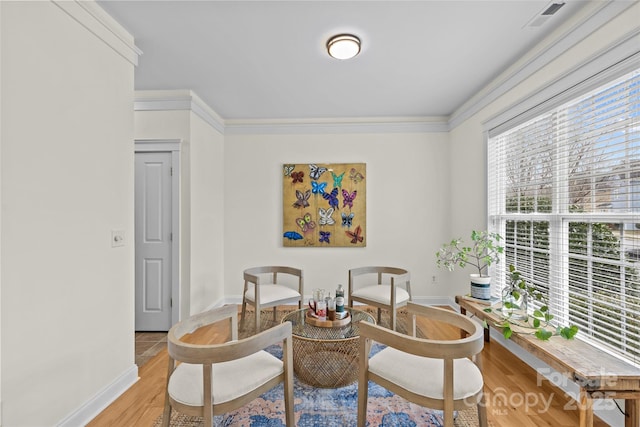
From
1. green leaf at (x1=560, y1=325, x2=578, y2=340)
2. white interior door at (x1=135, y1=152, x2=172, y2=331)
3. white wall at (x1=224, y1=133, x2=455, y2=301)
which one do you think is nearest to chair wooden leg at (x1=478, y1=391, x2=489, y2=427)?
green leaf at (x1=560, y1=325, x2=578, y2=340)

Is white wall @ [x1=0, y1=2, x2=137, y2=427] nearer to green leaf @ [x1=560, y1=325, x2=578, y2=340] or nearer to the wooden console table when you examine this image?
the wooden console table

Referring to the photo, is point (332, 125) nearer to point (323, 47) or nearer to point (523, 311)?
point (323, 47)

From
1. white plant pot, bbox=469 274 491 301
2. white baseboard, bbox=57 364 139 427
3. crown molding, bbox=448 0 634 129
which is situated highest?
crown molding, bbox=448 0 634 129

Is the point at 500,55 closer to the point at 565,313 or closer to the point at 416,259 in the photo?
the point at 565,313

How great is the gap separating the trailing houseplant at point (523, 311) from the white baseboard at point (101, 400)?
2713 millimetres

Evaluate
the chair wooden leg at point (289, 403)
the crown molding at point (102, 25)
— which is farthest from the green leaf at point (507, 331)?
the crown molding at point (102, 25)

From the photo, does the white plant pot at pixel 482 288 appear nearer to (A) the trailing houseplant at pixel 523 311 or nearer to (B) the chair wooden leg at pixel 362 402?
(A) the trailing houseplant at pixel 523 311

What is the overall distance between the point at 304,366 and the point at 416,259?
244 cm

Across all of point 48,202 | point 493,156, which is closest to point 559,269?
point 493,156

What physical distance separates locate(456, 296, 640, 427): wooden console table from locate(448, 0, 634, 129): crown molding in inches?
70.9

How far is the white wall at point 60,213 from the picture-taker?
1.43 metres

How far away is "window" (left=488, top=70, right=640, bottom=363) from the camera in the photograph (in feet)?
5.62

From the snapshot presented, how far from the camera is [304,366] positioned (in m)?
2.21

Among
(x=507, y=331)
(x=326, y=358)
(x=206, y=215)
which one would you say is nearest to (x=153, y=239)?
(x=206, y=215)
